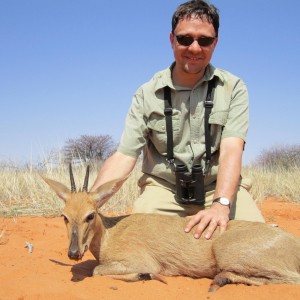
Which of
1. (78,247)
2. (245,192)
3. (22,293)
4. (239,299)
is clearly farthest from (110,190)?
(245,192)

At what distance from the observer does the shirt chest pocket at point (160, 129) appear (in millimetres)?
6320

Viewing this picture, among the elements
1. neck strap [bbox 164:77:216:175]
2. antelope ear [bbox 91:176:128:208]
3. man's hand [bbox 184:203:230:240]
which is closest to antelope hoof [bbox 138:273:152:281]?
man's hand [bbox 184:203:230:240]

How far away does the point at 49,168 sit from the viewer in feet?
37.9

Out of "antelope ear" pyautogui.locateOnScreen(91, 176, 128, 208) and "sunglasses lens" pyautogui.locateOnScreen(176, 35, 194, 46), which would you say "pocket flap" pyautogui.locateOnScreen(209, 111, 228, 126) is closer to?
"sunglasses lens" pyautogui.locateOnScreen(176, 35, 194, 46)

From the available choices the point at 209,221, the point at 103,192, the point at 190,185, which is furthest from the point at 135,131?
the point at 209,221

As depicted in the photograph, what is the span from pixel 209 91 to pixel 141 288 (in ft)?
9.78

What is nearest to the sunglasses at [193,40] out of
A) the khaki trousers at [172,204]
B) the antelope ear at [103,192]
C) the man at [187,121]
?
the man at [187,121]

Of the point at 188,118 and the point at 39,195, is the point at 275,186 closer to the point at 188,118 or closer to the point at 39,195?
the point at 39,195

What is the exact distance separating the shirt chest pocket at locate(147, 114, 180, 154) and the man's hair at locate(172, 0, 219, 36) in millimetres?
1349

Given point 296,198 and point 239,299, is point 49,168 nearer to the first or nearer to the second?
point 296,198

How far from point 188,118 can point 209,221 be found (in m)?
1.81

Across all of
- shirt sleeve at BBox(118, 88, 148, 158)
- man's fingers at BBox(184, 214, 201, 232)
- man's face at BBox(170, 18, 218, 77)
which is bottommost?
man's fingers at BBox(184, 214, 201, 232)

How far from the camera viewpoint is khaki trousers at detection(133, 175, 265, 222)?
6332 millimetres

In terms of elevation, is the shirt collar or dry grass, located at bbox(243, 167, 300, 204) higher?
the shirt collar
